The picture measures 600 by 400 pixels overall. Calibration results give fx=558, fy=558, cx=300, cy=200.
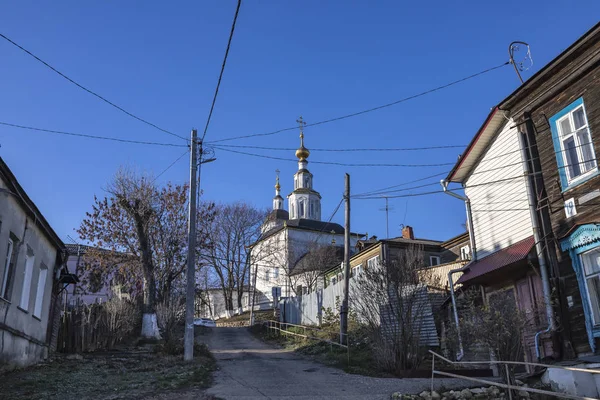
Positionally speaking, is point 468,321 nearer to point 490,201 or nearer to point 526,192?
point 526,192

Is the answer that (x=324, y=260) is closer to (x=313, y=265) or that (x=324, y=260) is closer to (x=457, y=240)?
(x=313, y=265)

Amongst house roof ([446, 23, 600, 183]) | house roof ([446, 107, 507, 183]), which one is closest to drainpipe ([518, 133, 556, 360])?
house roof ([446, 23, 600, 183])

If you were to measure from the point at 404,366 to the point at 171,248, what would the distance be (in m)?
16.2

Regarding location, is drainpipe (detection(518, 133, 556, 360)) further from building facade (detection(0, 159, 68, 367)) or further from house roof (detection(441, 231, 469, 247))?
house roof (detection(441, 231, 469, 247))

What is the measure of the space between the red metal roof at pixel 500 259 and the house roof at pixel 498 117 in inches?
120

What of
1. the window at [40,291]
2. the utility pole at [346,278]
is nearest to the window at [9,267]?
the window at [40,291]

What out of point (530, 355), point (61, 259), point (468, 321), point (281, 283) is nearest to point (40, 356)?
point (61, 259)

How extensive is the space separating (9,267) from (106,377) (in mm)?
3462

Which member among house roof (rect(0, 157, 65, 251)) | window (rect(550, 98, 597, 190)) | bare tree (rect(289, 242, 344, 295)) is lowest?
house roof (rect(0, 157, 65, 251))

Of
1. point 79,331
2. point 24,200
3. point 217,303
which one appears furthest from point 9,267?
point 217,303

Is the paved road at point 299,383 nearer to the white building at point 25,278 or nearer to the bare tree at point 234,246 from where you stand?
the white building at point 25,278

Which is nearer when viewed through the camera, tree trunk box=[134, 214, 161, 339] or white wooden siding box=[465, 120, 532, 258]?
white wooden siding box=[465, 120, 532, 258]

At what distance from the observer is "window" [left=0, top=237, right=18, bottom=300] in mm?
12777

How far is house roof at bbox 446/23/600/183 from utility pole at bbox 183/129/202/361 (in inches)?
327
